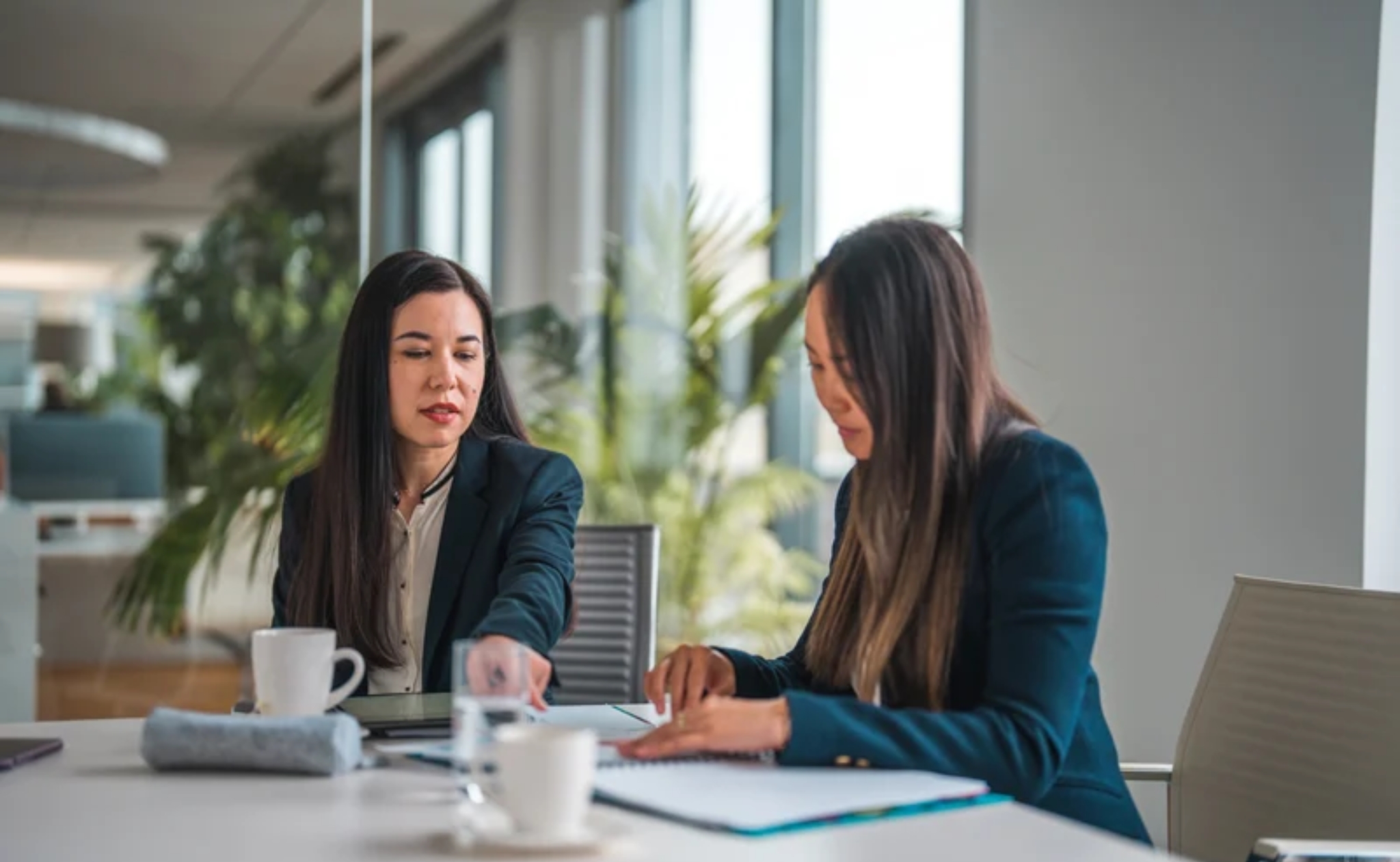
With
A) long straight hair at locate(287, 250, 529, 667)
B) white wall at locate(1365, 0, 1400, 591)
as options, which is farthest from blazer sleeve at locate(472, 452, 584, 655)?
white wall at locate(1365, 0, 1400, 591)

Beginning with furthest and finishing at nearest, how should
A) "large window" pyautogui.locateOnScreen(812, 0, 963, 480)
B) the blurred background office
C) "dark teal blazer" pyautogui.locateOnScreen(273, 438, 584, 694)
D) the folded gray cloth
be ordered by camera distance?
"large window" pyautogui.locateOnScreen(812, 0, 963, 480) < the blurred background office < "dark teal blazer" pyautogui.locateOnScreen(273, 438, 584, 694) < the folded gray cloth

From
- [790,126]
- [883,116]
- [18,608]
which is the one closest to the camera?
[18,608]

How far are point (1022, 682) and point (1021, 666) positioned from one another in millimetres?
15

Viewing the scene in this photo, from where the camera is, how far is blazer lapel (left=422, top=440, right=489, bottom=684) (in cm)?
232

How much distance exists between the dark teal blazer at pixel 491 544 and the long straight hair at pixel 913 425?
1.96 feet

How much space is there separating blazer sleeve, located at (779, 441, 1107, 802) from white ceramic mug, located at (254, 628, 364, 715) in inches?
18.7

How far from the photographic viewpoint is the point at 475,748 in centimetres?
136

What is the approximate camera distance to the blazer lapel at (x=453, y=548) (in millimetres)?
2318

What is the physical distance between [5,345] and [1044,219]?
2646 millimetres

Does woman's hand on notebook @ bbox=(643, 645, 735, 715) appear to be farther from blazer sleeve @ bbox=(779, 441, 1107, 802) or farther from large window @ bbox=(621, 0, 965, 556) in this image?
large window @ bbox=(621, 0, 965, 556)

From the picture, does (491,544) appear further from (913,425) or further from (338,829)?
(338,829)

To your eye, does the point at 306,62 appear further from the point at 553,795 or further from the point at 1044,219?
the point at 553,795

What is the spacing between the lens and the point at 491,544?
2.35m

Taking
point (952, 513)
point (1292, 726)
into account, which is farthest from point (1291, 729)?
point (952, 513)
